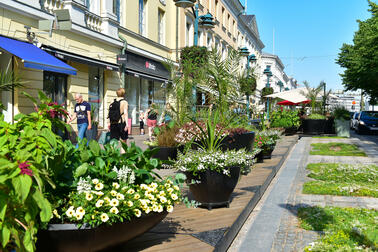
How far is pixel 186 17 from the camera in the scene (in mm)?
25188

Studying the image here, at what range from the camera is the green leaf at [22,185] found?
1684 millimetres

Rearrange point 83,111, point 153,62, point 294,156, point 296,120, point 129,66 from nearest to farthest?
1. point 83,111
2. point 294,156
3. point 129,66
4. point 296,120
5. point 153,62

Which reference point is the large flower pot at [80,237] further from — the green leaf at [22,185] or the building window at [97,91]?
the building window at [97,91]

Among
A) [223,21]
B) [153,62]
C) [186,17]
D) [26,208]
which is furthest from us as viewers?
[223,21]

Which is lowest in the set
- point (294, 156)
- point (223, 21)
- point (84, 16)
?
point (294, 156)

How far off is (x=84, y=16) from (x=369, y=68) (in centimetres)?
1934

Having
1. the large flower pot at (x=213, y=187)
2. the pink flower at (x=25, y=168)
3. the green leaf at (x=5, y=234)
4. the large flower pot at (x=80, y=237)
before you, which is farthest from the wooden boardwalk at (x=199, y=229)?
the pink flower at (x=25, y=168)

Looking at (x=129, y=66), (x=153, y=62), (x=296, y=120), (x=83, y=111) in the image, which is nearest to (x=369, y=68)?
(x=296, y=120)

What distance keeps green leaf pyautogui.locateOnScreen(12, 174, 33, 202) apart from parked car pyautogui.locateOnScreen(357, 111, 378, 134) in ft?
85.5

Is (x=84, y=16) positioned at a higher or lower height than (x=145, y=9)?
lower

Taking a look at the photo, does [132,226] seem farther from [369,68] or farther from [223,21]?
[223,21]

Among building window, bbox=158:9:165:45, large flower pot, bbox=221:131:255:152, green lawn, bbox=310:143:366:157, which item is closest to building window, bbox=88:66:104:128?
building window, bbox=158:9:165:45

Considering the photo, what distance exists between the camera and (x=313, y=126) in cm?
2019

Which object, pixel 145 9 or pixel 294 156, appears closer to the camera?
pixel 294 156
